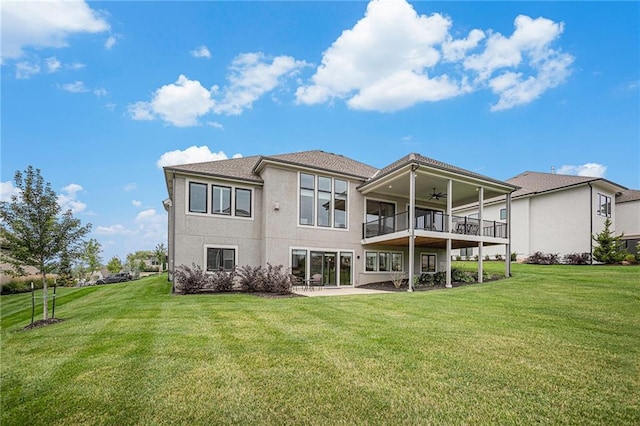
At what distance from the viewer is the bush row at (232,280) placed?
43.1ft

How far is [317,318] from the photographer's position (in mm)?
7625

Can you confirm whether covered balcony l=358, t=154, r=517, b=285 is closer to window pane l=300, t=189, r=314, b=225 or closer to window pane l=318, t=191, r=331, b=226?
window pane l=318, t=191, r=331, b=226

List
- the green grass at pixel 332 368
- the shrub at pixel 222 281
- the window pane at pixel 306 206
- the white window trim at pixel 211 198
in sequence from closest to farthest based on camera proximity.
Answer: the green grass at pixel 332 368, the shrub at pixel 222 281, the white window trim at pixel 211 198, the window pane at pixel 306 206

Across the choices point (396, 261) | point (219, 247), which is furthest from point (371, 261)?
point (219, 247)

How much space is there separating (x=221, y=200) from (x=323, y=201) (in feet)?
16.4

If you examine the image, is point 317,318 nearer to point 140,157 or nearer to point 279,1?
point 279,1

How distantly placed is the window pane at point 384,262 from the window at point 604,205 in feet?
48.7

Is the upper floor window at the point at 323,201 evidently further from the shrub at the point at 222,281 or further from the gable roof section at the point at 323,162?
the shrub at the point at 222,281

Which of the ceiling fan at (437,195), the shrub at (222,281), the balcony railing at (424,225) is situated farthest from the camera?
the ceiling fan at (437,195)

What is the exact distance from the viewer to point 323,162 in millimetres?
17531

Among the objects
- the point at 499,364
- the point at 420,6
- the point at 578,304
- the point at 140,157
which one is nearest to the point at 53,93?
the point at 140,157

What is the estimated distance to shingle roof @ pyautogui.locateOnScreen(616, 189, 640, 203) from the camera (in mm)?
22781

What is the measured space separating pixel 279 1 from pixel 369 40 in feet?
14.2

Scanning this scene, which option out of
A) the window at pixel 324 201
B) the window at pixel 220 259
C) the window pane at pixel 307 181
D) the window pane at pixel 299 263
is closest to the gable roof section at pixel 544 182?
the window at pixel 324 201
